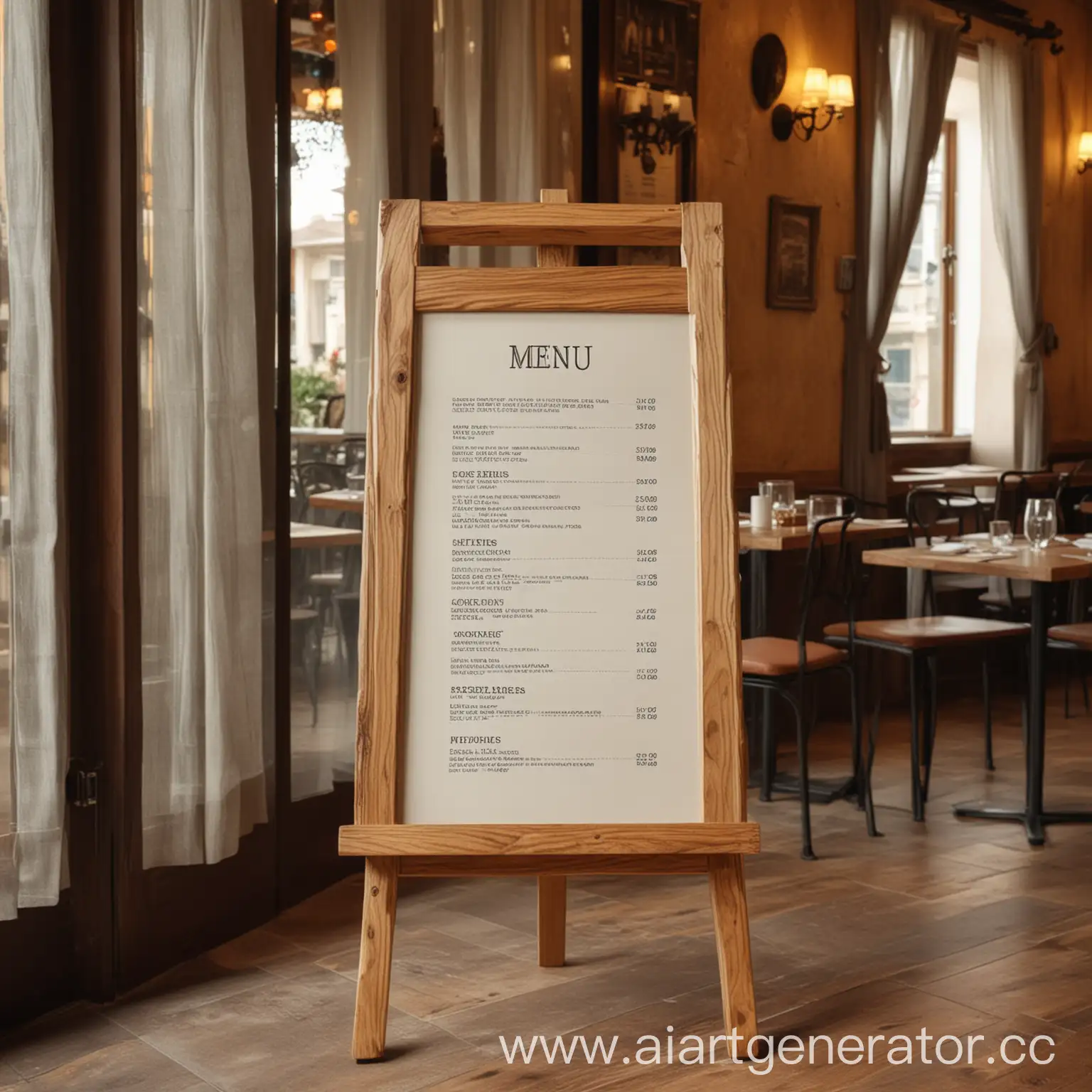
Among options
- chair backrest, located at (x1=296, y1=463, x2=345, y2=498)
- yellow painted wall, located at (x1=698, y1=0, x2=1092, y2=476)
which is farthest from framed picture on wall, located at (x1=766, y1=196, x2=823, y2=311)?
Result: chair backrest, located at (x1=296, y1=463, x2=345, y2=498)

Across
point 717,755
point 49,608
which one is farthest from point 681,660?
point 49,608

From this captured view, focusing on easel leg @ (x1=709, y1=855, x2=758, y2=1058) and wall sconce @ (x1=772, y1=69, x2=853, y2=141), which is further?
wall sconce @ (x1=772, y1=69, x2=853, y2=141)

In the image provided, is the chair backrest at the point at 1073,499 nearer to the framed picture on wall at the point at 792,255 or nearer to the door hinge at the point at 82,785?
the framed picture on wall at the point at 792,255

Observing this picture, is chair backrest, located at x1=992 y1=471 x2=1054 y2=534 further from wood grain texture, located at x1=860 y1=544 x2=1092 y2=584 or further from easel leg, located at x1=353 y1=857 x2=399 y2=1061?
easel leg, located at x1=353 y1=857 x2=399 y2=1061

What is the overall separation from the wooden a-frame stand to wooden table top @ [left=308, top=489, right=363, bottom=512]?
115 centimetres

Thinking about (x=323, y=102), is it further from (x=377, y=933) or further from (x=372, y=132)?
(x=377, y=933)

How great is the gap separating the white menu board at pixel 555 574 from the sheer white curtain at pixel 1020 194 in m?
5.13

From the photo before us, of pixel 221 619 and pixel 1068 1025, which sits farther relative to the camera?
pixel 221 619

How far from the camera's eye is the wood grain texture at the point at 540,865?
248cm

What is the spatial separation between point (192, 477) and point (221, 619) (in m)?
→ 0.32

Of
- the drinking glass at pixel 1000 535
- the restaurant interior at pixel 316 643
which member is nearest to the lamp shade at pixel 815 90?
the restaurant interior at pixel 316 643

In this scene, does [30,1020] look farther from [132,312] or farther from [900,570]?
[900,570]

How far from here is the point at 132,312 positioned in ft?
9.45

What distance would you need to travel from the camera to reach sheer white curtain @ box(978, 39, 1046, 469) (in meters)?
7.20
